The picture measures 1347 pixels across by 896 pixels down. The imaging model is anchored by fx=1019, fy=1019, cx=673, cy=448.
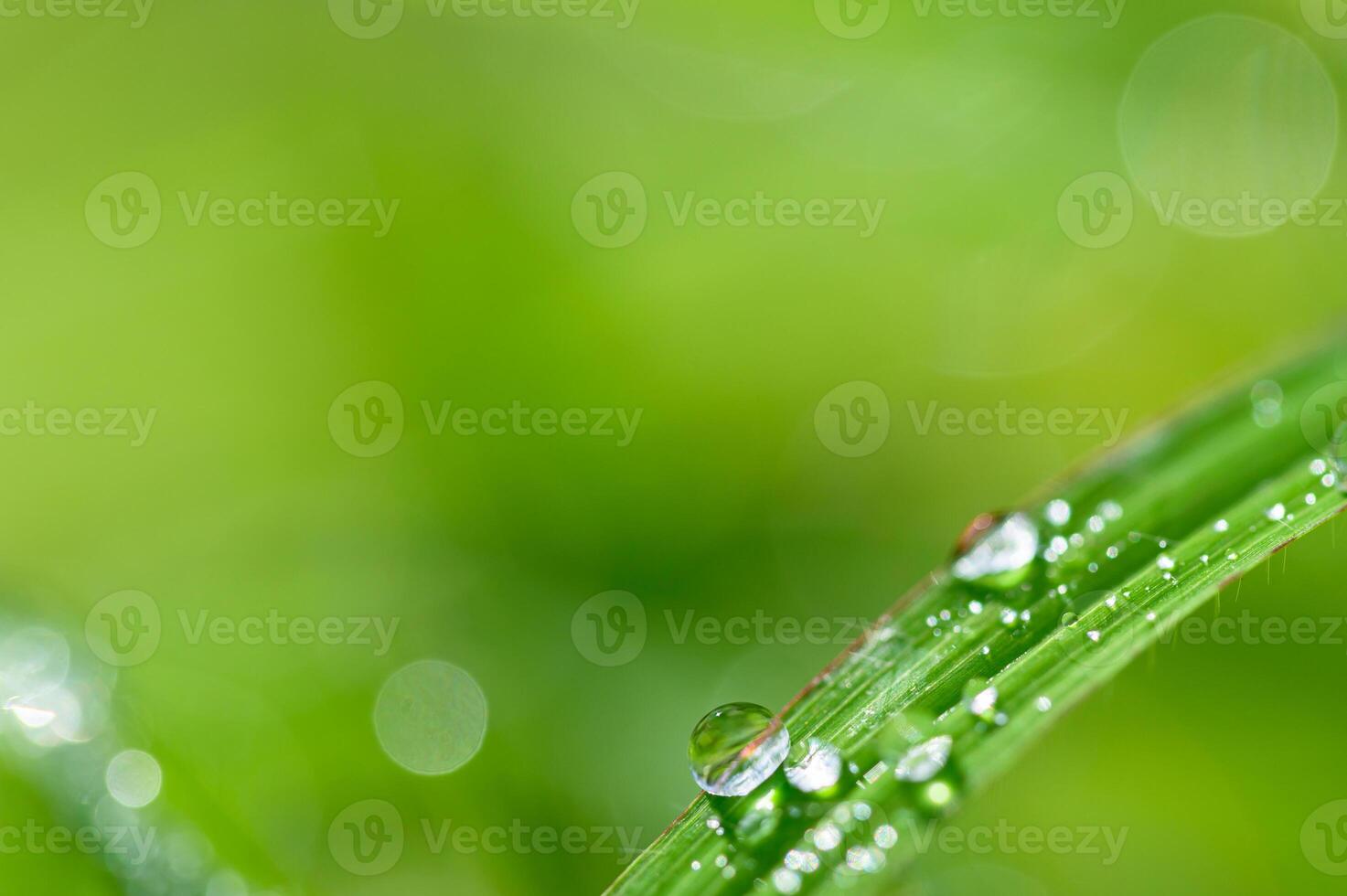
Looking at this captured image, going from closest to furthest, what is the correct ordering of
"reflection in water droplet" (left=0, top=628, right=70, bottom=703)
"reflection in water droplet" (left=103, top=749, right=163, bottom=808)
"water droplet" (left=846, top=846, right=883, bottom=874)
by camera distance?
"water droplet" (left=846, top=846, right=883, bottom=874)
"reflection in water droplet" (left=103, top=749, right=163, bottom=808)
"reflection in water droplet" (left=0, top=628, right=70, bottom=703)

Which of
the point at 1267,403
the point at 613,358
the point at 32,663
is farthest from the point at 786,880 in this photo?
the point at 613,358

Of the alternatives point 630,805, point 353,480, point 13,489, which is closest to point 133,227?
point 13,489

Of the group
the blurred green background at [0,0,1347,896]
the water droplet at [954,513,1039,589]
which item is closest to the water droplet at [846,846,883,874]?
the water droplet at [954,513,1039,589]

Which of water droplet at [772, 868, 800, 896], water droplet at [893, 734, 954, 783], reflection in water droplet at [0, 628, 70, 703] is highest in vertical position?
reflection in water droplet at [0, 628, 70, 703]

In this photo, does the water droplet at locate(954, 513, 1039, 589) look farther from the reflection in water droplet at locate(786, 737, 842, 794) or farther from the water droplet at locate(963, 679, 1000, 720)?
the reflection in water droplet at locate(786, 737, 842, 794)

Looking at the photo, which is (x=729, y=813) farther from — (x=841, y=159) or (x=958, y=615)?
(x=841, y=159)

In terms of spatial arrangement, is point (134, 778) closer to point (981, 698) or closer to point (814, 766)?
→ point (814, 766)

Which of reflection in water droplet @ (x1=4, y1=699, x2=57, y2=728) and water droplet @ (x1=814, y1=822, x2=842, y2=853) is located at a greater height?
reflection in water droplet @ (x1=4, y1=699, x2=57, y2=728)

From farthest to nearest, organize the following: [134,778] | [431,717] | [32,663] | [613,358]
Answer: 1. [613,358]
2. [431,717]
3. [32,663]
4. [134,778]
